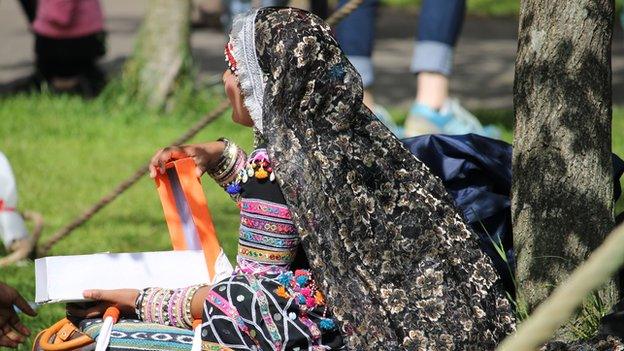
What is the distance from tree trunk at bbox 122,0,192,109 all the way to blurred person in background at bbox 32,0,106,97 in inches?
23.8

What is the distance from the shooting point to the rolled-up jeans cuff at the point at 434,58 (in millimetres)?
5916

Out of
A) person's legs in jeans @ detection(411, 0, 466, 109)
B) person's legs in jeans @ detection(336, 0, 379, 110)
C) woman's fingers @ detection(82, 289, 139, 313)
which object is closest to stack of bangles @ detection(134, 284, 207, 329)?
woman's fingers @ detection(82, 289, 139, 313)

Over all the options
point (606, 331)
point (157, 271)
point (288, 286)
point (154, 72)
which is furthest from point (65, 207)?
point (606, 331)

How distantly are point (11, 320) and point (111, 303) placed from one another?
0.31 metres

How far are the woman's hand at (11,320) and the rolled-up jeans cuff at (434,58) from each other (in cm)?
319

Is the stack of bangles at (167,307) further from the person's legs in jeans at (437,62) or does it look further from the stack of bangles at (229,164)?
the person's legs in jeans at (437,62)

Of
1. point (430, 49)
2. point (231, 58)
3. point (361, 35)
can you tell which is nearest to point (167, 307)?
point (231, 58)

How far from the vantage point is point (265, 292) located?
2893 mm

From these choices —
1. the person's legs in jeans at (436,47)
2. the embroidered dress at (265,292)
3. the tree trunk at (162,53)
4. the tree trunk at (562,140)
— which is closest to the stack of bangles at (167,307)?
the embroidered dress at (265,292)

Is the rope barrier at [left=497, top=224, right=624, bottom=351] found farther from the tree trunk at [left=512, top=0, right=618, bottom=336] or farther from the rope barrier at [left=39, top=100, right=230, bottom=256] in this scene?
the rope barrier at [left=39, top=100, right=230, bottom=256]

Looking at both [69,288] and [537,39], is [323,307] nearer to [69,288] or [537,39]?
[69,288]

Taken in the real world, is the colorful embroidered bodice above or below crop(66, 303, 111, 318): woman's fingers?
above

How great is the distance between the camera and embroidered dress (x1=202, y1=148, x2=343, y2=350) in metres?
2.87

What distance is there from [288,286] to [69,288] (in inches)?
25.4
